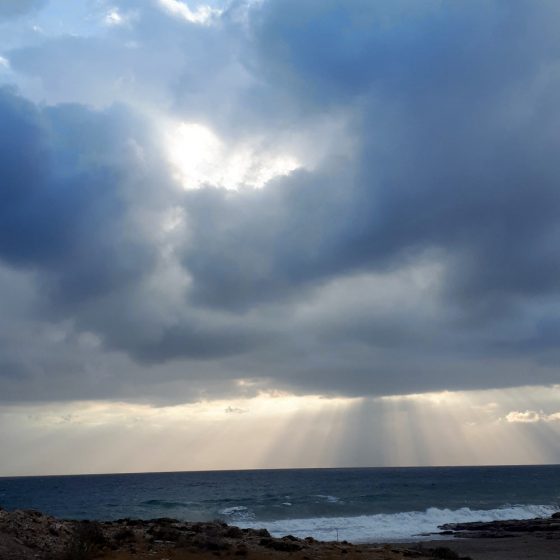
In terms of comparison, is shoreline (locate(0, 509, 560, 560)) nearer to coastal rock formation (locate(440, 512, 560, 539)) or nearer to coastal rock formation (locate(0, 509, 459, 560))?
coastal rock formation (locate(0, 509, 459, 560))

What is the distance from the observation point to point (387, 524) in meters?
47.3

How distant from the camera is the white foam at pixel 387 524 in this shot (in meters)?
40.1

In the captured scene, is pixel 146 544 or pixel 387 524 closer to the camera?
pixel 146 544

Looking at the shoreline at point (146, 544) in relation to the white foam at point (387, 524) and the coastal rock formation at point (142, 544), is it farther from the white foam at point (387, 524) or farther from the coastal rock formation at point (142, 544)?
the white foam at point (387, 524)

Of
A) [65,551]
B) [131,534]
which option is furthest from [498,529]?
[65,551]

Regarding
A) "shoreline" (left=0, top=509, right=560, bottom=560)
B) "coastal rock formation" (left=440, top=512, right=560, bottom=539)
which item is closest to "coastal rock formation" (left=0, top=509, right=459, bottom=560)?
"shoreline" (left=0, top=509, right=560, bottom=560)

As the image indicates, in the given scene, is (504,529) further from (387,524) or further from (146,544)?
(146,544)

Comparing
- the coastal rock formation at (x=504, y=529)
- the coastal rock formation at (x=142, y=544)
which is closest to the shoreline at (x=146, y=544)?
the coastal rock formation at (x=142, y=544)

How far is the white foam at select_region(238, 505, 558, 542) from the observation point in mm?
40125

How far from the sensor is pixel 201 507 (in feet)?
237

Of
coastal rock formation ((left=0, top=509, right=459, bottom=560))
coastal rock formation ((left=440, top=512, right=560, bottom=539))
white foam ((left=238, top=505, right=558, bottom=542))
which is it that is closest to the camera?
coastal rock formation ((left=0, top=509, right=459, bottom=560))

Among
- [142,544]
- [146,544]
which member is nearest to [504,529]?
[146,544]

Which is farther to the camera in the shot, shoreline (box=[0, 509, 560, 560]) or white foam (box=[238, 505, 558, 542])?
white foam (box=[238, 505, 558, 542])

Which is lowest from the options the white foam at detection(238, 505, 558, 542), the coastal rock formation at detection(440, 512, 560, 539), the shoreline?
the white foam at detection(238, 505, 558, 542)
